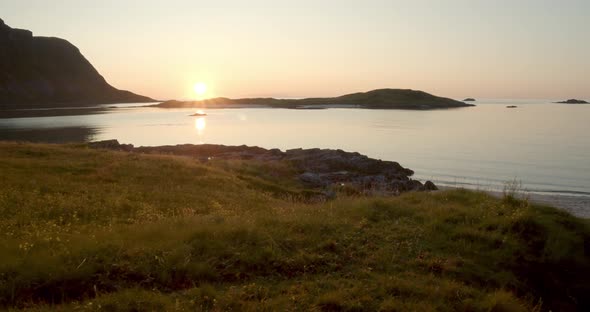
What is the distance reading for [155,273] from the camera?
8906mm

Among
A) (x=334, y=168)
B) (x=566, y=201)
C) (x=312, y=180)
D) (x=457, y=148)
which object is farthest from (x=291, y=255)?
(x=457, y=148)

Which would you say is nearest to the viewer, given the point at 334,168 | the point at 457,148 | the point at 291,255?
the point at 291,255

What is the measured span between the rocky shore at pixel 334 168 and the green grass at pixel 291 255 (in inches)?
590

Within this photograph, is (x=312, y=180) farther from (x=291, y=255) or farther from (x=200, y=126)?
(x=200, y=126)

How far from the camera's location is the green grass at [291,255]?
809 cm

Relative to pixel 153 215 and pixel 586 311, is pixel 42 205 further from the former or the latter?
pixel 586 311

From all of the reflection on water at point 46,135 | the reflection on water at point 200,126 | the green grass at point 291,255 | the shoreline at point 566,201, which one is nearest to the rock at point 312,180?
the shoreline at point 566,201

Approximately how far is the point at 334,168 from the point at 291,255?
33.0 m

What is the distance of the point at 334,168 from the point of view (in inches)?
1693

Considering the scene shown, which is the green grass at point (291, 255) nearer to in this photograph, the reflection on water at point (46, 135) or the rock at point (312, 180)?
the rock at point (312, 180)

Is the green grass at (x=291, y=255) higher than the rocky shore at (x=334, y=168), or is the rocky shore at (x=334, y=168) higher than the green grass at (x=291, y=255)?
the green grass at (x=291, y=255)

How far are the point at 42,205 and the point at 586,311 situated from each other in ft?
52.0

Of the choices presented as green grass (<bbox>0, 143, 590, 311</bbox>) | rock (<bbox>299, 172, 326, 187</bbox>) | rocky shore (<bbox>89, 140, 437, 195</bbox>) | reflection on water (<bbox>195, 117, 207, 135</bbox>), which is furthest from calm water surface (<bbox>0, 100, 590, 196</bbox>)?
green grass (<bbox>0, 143, 590, 311</bbox>)

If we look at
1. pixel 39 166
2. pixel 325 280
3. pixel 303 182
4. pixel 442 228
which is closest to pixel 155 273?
pixel 325 280
